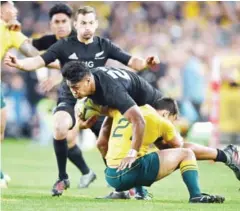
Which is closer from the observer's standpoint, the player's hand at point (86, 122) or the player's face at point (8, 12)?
the player's hand at point (86, 122)

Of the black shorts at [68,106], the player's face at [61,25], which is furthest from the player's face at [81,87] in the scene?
the player's face at [61,25]

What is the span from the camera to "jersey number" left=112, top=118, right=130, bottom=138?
10430 millimetres

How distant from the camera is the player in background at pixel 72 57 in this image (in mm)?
12023

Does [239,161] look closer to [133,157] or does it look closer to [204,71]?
[133,157]

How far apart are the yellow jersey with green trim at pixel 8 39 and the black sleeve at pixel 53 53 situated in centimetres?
79

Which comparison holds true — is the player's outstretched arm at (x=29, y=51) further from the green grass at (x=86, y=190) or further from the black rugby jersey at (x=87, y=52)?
the green grass at (x=86, y=190)

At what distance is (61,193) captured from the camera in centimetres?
1122

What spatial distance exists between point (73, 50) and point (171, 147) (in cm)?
222

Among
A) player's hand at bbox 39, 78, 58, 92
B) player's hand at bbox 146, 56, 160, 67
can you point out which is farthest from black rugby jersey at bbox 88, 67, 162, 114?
player's hand at bbox 39, 78, 58, 92

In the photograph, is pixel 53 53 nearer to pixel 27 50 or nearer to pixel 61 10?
pixel 27 50

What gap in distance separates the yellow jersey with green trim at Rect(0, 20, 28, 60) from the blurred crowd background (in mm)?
7688

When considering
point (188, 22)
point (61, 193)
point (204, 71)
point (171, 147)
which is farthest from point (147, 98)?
point (188, 22)

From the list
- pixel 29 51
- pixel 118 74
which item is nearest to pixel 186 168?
pixel 118 74

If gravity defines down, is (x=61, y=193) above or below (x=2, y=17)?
below
